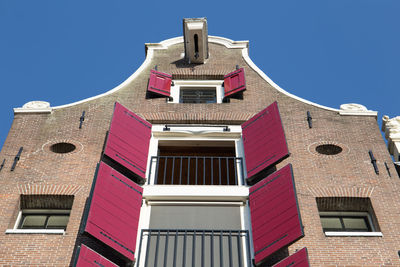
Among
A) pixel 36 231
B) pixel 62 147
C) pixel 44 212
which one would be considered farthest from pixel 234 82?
pixel 36 231

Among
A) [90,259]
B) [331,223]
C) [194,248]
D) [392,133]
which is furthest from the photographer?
[392,133]

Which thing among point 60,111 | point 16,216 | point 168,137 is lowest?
point 16,216

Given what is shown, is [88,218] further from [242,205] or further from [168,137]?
[168,137]

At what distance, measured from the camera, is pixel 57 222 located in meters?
13.3

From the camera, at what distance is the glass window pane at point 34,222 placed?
1315 cm

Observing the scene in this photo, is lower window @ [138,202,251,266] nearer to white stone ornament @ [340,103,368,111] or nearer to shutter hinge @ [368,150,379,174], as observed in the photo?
shutter hinge @ [368,150,379,174]

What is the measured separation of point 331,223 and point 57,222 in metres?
6.72

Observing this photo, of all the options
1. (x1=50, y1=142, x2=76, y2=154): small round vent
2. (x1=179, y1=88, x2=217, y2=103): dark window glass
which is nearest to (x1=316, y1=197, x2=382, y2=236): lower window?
(x1=179, y1=88, x2=217, y2=103): dark window glass

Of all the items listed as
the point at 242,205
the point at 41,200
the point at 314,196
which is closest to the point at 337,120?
the point at 314,196

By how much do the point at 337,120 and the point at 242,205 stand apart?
195 inches

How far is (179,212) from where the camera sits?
13102mm

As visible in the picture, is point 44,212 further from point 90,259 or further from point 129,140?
point 90,259

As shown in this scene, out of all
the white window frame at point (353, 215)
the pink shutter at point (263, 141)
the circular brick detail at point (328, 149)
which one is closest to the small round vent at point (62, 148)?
the pink shutter at point (263, 141)

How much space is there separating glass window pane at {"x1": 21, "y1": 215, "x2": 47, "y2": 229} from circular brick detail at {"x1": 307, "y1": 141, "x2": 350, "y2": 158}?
725cm
